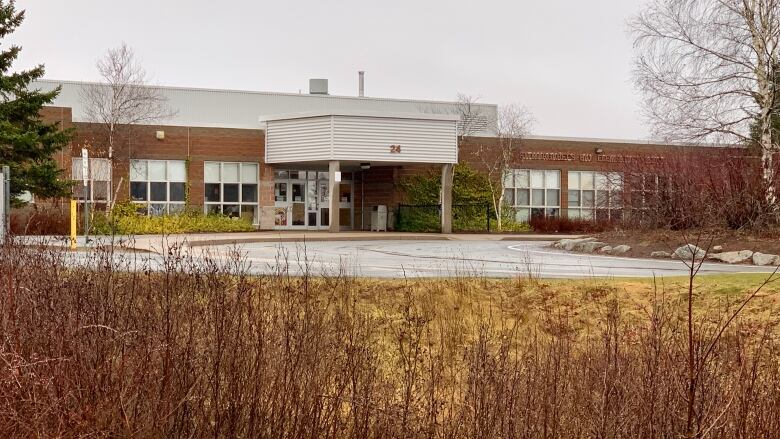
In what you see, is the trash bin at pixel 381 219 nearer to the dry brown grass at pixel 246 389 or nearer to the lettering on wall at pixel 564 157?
the lettering on wall at pixel 564 157

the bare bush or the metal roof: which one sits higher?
the metal roof

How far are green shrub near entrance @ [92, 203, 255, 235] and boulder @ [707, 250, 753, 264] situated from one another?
19006 mm

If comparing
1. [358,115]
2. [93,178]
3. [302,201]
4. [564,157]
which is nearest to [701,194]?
[358,115]

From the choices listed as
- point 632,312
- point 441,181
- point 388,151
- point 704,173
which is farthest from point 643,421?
point 441,181

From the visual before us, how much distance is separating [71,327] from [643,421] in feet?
11.8

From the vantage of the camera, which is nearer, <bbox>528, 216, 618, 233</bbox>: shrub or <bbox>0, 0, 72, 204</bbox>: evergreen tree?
<bbox>0, 0, 72, 204</bbox>: evergreen tree

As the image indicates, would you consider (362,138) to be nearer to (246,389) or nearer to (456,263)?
(456,263)

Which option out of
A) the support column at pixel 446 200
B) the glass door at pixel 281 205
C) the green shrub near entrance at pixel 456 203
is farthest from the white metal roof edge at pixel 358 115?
the green shrub near entrance at pixel 456 203

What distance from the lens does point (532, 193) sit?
41344mm

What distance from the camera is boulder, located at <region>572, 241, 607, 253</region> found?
75.5 feet

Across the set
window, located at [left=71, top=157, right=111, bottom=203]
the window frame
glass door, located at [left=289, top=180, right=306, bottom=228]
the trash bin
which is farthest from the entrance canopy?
window, located at [left=71, top=157, right=111, bottom=203]

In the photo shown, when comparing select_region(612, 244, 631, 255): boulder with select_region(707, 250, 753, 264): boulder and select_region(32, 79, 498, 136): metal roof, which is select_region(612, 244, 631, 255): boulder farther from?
select_region(32, 79, 498, 136): metal roof

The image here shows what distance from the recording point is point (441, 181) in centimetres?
3716

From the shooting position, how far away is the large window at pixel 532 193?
4075 centimetres
